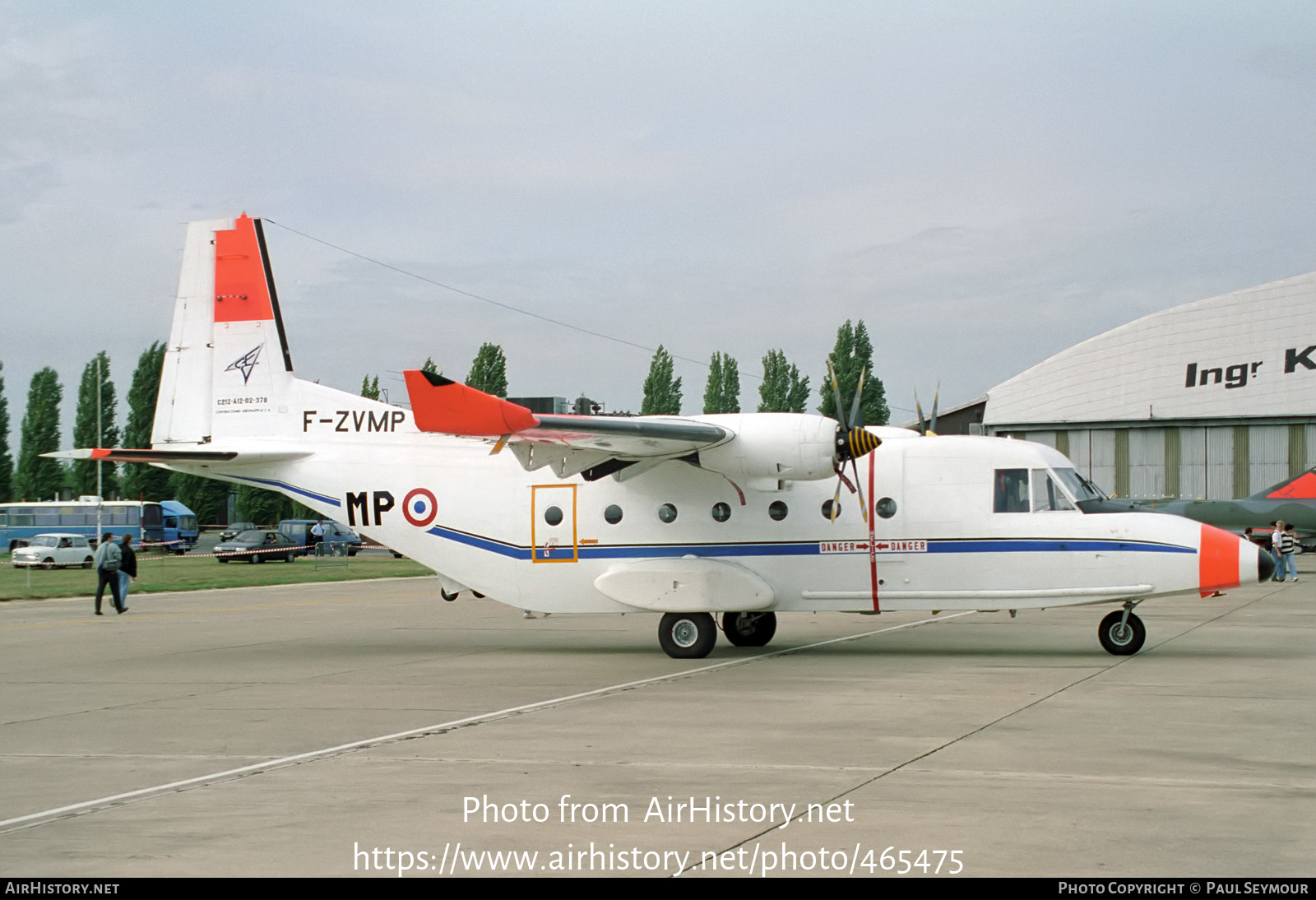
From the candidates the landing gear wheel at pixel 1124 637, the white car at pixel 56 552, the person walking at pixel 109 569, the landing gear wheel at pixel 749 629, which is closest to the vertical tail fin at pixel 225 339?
the person walking at pixel 109 569

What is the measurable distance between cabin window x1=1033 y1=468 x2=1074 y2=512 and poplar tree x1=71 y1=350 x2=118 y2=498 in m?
71.8

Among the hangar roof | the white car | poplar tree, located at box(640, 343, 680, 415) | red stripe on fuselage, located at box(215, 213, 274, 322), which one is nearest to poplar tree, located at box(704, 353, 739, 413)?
poplar tree, located at box(640, 343, 680, 415)

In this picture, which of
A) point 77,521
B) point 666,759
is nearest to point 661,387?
point 77,521

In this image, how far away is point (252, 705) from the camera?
483 inches

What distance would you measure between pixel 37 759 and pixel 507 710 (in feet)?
13.6

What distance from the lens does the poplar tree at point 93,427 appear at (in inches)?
3071

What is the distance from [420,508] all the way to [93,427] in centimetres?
7427

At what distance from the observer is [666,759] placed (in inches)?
353

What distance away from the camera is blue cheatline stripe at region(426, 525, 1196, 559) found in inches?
592

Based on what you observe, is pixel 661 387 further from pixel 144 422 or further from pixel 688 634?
pixel 688 634

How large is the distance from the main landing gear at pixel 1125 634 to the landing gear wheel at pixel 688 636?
5.27 meters

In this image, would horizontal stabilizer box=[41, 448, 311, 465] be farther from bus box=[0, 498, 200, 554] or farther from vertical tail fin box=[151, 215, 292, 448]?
bus box=[0, 498, 200, 554]
